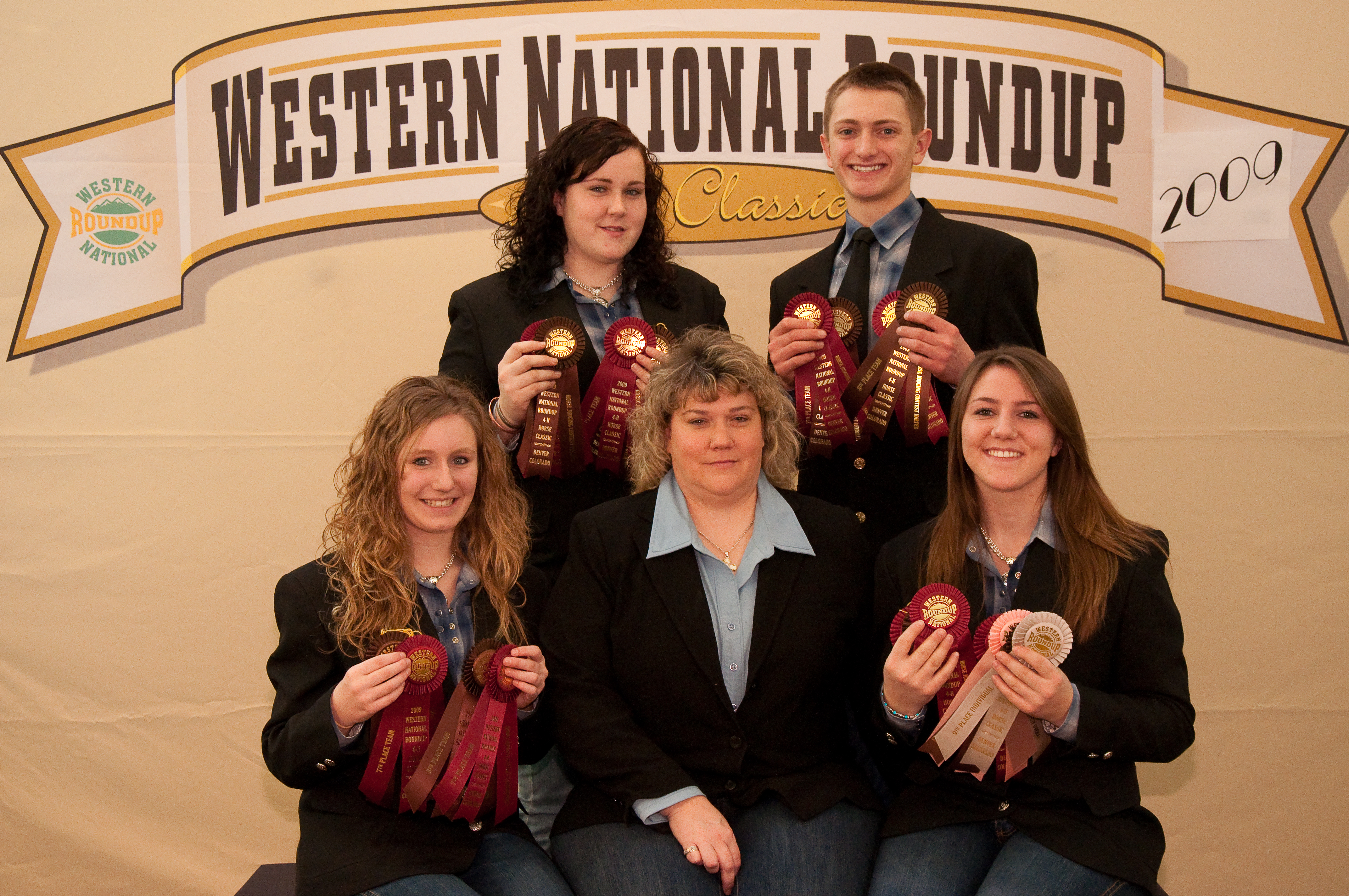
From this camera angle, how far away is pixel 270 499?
2941 mm

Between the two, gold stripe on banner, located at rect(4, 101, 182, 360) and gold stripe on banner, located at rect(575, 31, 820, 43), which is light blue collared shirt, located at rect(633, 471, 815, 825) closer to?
gold stripe on banner, located at rect(575, 31, 820, 43)

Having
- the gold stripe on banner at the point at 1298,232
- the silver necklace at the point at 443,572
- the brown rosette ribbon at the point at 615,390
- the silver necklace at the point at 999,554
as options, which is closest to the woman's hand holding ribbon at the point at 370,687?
the silver necklace at the point at 443,572

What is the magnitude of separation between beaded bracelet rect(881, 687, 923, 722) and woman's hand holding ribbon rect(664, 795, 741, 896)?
1.06 feet

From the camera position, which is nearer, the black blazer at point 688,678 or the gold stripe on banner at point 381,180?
the black blazer at point 688,678

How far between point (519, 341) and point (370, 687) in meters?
0.82

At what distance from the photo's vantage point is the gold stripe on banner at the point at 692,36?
9.36ft

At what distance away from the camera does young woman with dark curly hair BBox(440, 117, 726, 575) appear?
6.97 ft

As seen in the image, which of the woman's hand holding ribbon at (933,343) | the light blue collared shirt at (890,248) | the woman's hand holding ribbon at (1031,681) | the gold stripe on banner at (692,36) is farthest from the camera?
the gold stripe on banner at (692,36)

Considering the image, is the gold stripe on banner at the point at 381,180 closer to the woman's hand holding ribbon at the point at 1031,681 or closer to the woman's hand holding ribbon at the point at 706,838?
the woman's hand holding ribbon at the point at 706,838

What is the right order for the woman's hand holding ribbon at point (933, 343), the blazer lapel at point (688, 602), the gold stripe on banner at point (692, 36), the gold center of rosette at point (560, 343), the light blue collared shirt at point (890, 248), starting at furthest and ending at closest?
the gold stripe on banner at point (692, 36) → the light blue collared shirt at point (890, 248) → the gold center of rosette at point (560, 343) → the woman's hand holding ribbon at point (933, 343) → the blazer lapel at point (688, 602)

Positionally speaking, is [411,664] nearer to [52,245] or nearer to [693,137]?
[693,137]

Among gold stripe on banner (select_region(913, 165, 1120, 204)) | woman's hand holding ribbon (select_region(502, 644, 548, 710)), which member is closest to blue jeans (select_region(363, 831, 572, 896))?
woman's hand holding ribbon (select_region(502, 644, 548, 710))

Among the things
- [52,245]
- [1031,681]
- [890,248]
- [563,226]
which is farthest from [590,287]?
[52,245]

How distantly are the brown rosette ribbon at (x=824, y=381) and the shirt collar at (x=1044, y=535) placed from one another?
40 centimetres
